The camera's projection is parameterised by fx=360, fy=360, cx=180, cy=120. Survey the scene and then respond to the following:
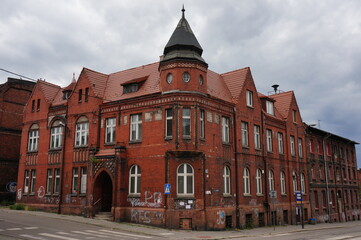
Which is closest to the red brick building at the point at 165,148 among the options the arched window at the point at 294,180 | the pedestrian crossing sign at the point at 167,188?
the pedestrian crossing sign at the point at 167,188

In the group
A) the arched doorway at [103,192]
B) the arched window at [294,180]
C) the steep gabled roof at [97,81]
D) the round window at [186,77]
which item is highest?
the steep gabled roof at [97,81]

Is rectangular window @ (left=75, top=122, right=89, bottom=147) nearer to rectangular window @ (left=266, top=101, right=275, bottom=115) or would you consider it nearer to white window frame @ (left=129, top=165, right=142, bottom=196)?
white window frame @ (left=129, top=165, right=142, bottom=196)

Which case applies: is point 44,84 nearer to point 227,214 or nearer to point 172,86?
point 172,86

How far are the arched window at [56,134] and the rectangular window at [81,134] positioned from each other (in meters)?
1.86

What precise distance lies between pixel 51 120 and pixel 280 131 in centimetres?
2125

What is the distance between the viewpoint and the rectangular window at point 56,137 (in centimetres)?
3081

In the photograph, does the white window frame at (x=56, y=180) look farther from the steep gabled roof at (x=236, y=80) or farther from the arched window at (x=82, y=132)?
the steep gabled roof at (x=236, y=80)

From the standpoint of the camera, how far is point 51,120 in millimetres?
31609

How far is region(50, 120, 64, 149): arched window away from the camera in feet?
101

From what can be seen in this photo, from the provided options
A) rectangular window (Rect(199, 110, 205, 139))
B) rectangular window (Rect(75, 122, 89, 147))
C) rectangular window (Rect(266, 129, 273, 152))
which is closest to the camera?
A: rectangular window (Rect(199, 110, 205, 139))

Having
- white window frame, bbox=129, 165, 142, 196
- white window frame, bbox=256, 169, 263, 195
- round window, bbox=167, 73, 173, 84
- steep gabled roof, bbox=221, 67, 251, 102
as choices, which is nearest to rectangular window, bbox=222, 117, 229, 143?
steep gabled roof, bbox=221, 67, 251, 102

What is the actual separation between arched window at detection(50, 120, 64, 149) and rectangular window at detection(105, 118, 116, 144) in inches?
198

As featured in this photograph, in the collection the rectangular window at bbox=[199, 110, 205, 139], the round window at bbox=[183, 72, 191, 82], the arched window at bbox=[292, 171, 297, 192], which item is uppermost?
the round window at bbox=[183, 72, 191, 82]

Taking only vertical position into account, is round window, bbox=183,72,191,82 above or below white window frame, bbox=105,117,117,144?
above
